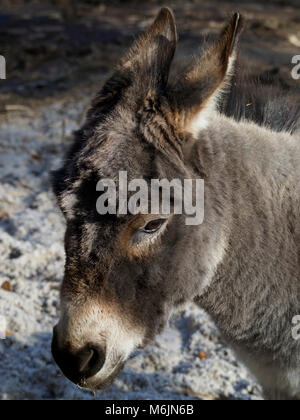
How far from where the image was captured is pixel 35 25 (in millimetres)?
11719

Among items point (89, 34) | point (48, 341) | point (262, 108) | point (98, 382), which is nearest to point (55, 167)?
point (48, 341)

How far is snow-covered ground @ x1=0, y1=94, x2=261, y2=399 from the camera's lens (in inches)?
174

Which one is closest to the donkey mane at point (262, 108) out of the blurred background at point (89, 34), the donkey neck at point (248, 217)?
the donkey neck at point (248, 217)

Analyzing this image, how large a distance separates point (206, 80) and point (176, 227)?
790 millimetres

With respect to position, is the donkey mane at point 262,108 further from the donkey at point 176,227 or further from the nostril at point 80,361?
the nostril at point 80,361

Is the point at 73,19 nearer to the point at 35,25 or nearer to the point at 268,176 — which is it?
the point at 35,25

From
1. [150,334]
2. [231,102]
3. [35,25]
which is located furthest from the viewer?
[35,25]

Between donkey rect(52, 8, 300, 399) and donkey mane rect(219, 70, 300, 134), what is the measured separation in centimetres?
10

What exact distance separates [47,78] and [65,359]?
759cm

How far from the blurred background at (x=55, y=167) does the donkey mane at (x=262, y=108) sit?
410mm

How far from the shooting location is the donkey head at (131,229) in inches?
108

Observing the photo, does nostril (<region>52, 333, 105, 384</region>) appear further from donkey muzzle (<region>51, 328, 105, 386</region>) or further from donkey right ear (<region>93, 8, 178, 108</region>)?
donkey right ear (<region>93, 8, 178, 108</region>)
